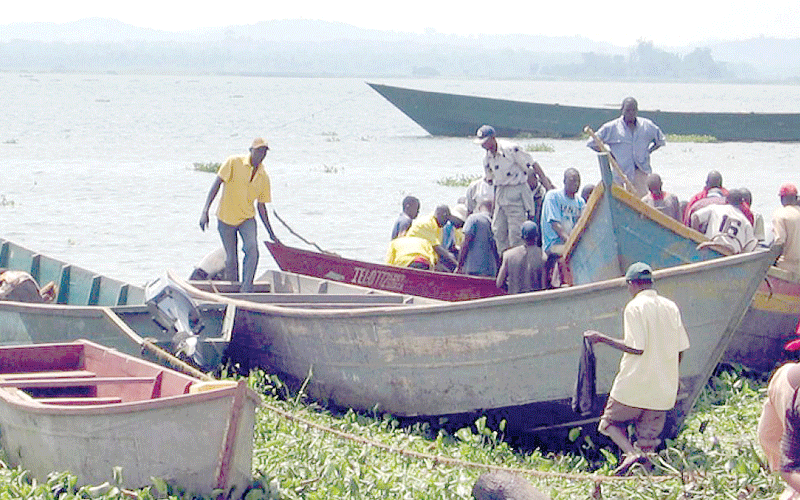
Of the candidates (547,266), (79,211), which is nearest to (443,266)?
(547,266)

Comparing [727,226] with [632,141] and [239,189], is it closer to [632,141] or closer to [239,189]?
[632,141]

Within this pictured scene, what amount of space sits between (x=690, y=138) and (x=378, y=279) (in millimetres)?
37969

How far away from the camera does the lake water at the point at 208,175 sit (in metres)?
26.2

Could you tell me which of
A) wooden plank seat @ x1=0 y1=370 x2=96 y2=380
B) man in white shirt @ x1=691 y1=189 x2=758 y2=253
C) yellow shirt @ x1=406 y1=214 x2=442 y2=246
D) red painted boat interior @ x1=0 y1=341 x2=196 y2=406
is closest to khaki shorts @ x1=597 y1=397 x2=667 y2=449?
red painted boat interior @ x1=0 y1=341 x2=196 y2=406

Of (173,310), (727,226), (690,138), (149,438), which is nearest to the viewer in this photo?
(149,438)

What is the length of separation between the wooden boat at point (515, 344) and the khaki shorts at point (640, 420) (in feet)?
3.02

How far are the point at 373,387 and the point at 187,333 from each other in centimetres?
174

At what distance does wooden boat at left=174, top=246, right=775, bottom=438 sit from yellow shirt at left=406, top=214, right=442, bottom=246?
3.54 m

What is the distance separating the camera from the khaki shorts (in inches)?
350

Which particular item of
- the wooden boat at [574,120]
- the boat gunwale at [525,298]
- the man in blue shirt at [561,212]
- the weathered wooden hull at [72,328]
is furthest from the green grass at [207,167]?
the boat gunwale at [525,298]

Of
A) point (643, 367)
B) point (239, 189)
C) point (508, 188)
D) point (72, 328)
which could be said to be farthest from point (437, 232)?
point (643, 367)

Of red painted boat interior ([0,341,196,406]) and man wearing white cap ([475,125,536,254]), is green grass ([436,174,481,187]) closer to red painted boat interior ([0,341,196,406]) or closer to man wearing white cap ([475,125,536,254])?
man wearing white cap ([475,125,536,254])

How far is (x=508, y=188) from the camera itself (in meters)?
13.7

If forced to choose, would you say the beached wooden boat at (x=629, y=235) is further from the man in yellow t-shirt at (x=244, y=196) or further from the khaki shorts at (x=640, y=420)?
the man in yellow t-shirt at (x=244, y=196)
